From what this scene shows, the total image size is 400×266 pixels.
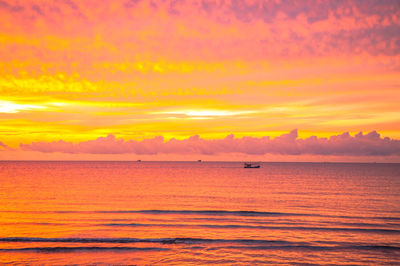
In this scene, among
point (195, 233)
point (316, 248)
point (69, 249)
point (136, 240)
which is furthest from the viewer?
point (195, 233)

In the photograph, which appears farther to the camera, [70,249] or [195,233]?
[195,233]

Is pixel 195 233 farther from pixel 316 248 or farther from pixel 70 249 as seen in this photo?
pixel 70 249

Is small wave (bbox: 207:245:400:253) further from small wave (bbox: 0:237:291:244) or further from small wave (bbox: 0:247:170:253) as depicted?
small wave (bbox: 0:247:170:253)

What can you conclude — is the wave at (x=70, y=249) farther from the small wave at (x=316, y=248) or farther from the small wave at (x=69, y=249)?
the small wave at (x=316, y=248)

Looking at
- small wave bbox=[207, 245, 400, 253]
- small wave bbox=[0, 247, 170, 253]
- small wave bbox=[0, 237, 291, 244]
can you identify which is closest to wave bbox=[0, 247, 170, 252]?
small wave bbox=[0, 247, 170, 253]

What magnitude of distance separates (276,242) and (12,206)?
34.7 meters

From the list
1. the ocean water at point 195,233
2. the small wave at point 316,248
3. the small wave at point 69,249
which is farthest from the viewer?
the small wave at point 316,248

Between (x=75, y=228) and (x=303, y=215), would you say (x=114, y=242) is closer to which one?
(x=75, y=228)

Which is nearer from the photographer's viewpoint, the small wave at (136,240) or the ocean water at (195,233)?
the ocean water at (195,233)

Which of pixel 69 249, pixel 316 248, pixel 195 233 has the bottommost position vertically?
pixel 69 249

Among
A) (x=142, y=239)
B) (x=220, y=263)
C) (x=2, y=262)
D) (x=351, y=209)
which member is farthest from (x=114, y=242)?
(x=351, y=209)

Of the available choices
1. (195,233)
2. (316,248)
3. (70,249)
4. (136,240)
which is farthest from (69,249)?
(316,248)

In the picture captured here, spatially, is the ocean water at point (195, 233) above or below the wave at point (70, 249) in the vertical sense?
above

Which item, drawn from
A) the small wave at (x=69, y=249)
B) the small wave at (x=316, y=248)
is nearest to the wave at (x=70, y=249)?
the small wave at (x=69, y=249)
